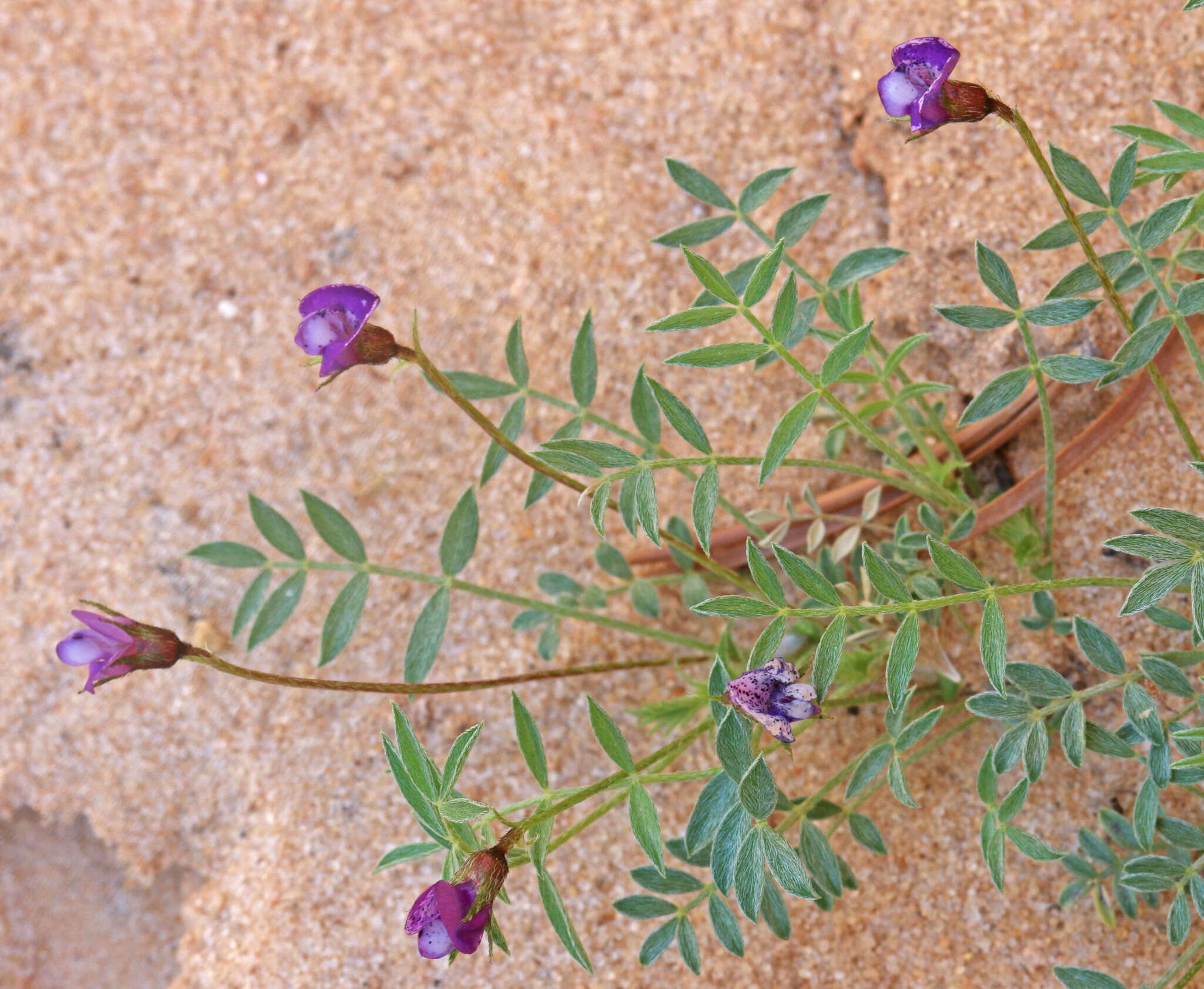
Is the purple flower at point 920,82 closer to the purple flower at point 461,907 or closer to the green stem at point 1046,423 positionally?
the green stem at point 1046,423

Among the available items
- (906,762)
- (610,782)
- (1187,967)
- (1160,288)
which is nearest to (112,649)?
(610,782)

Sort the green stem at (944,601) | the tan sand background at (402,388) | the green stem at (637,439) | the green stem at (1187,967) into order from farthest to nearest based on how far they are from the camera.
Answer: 1. the tan sand background at (402,388)
2. the green stem at (637,439)
3. the green stem at (1187,967)
4. the green stem at (944,601)

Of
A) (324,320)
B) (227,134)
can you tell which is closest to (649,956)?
(324,320)

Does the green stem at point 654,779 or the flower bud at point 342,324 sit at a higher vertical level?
the flower bud at point 342,324

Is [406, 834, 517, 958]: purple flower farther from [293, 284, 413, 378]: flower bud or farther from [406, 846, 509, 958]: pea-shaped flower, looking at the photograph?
[293, 284, 413, 378]: flower bud

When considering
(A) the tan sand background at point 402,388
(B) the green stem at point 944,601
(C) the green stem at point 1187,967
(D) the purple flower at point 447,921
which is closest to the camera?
(D) the purple flower at point 447,921

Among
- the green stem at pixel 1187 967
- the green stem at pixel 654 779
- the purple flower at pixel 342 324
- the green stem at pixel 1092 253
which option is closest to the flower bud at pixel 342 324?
the purple flower at pixel 342 324
